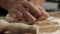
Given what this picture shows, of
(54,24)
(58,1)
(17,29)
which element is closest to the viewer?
(17,29)

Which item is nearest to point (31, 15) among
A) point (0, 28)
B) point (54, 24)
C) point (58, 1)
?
point (0, 28)

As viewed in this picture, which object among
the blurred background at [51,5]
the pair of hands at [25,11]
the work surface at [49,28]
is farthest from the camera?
the blurred background at [51,5]

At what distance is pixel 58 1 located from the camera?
2.24 m

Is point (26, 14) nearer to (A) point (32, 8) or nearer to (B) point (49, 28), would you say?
(A) point (32, 8)

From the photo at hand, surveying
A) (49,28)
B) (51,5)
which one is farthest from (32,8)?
(51,5)

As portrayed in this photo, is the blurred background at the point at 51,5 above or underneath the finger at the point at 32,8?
above

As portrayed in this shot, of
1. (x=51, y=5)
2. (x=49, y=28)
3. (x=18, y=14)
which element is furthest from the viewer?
(x=51, y=5)

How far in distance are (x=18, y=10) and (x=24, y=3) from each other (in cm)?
4

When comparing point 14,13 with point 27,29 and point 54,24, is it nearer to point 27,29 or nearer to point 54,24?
point 27,29

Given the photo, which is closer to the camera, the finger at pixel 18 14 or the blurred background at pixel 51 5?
the finger at pixel 18 14

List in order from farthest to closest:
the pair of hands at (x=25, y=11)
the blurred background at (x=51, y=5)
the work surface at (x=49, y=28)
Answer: the blurred background at (x=51, y=5) < the work surface at (x=49, y=28) < the pair of hands at (x=25, y=11)

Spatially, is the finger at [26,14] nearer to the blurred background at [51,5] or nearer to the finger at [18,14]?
the finger at [18,14]

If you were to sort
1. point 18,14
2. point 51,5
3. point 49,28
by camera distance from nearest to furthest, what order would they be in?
point 18,14
point 49,28
point 51,5

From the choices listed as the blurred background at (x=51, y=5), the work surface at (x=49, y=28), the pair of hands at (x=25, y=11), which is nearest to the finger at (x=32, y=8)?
the pair of hands at (x=25, y=11)
